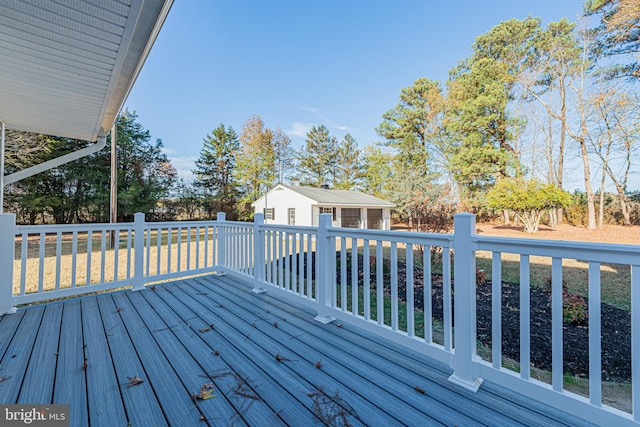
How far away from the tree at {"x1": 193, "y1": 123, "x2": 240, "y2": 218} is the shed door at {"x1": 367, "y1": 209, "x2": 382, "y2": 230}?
10.6 m

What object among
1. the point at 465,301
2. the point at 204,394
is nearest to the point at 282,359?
the point at 204,394

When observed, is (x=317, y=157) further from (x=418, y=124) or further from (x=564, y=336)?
(x=564, y=336)

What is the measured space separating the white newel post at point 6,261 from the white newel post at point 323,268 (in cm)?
316

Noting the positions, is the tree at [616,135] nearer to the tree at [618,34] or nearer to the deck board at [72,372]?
the tree at [618,34]

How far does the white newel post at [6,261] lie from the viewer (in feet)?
9.32

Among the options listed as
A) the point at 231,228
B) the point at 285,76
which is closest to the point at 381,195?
the point at 285,76

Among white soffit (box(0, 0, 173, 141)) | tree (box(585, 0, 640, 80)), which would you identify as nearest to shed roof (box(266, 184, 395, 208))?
tree (box(585, 0, 640, 80))

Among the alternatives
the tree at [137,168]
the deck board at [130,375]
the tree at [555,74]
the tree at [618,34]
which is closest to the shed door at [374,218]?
the tree at [555,74]

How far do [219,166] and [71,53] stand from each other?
21.3 metres

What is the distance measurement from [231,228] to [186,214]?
18.6 meters

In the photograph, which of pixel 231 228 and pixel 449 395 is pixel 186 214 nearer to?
pixel 231 228

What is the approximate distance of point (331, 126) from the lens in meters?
26.6

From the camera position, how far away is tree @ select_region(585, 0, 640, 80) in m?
10.6

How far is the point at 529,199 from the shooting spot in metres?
12.8
